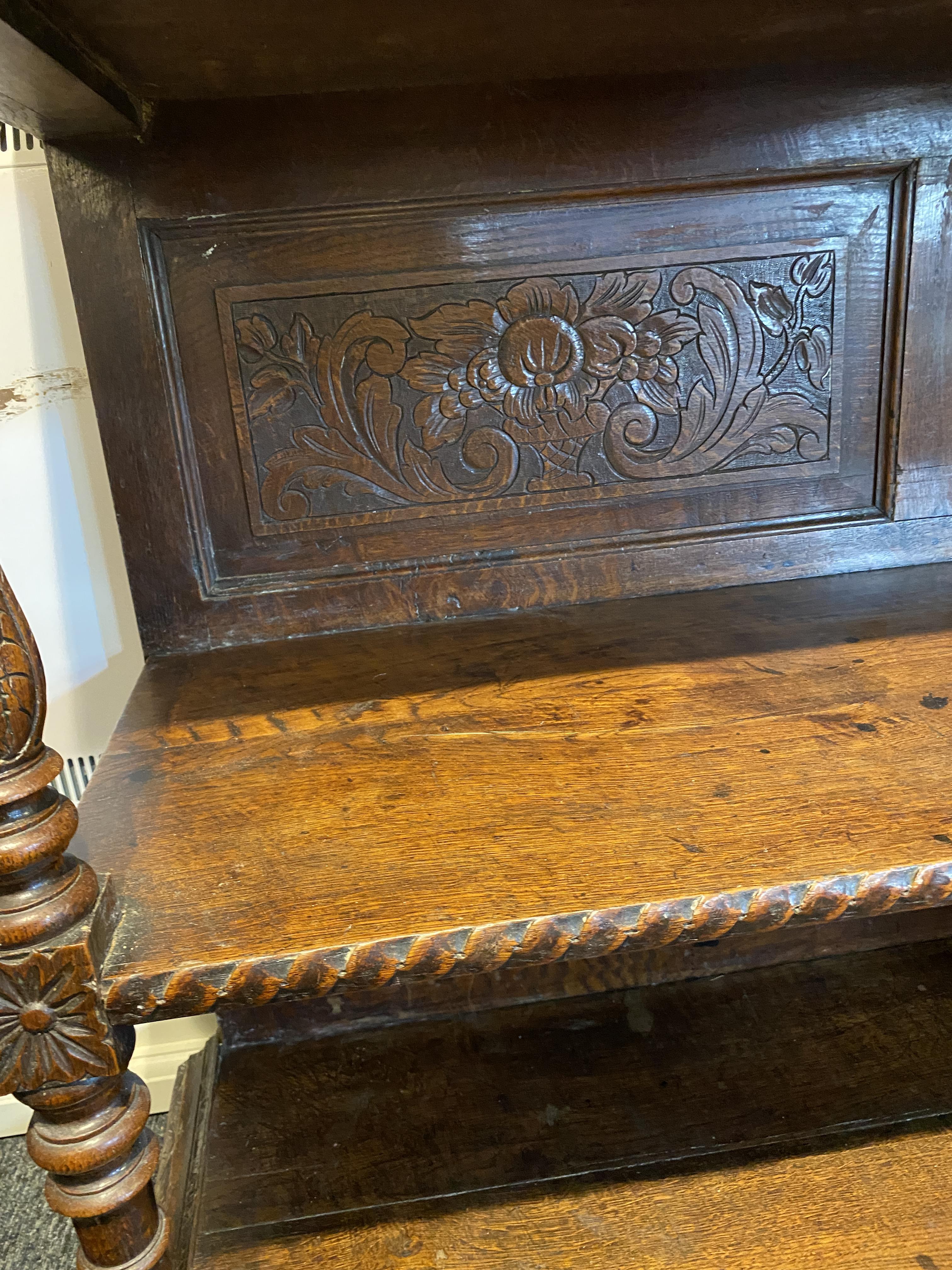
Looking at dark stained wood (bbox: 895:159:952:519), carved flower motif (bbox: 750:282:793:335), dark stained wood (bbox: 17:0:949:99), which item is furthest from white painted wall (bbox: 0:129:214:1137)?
dark stained wood (bbox: 895:159:952:519)

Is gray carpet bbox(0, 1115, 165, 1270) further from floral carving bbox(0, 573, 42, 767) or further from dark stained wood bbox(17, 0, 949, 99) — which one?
dark stained wood bbox(17, 0, 949, 99)

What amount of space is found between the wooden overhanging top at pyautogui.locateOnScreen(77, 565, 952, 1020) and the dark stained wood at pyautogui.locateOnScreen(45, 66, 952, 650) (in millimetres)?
83

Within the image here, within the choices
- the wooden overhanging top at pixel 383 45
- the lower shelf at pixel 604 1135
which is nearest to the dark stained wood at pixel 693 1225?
the lower shelf at pixel 604 1135

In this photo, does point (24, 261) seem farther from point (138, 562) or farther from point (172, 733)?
point (172, 733)

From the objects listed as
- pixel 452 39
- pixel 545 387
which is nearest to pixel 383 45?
pixel 452 39

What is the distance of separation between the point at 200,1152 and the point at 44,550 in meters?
0.57

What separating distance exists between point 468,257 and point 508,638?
337mm

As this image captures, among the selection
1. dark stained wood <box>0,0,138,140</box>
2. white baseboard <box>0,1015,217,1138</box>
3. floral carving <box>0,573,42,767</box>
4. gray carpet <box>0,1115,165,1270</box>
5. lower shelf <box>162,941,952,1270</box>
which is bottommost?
gray carpet <box>0,1115,165,1270</box>

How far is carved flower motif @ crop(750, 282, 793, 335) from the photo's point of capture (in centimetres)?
86

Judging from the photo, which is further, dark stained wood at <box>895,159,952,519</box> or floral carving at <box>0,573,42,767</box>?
dark stained wood at <box>895,159,952,519</box>

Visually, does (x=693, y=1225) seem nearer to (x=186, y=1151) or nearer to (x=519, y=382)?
(x=186, y=1151)

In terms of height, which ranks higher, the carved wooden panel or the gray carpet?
the carved wooden panel

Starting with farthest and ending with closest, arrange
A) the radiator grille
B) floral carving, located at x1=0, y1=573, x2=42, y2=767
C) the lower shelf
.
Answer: the radiator grille
the lower shelf
floral carving, located at x1=0, y1=573, x2=42, y2=767

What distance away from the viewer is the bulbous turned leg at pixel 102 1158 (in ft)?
1.58
